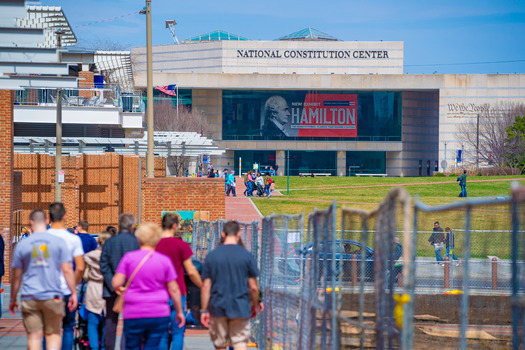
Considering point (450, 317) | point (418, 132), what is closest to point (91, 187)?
point (450, 317)

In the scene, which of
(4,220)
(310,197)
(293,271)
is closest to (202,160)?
(310,197)

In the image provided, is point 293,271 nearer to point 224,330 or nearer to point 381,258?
point 224,330

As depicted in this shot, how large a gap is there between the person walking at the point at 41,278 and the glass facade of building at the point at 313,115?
8895cm

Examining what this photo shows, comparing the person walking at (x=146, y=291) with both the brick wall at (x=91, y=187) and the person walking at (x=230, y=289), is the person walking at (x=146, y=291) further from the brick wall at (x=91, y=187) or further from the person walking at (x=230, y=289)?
the brick wall at (x=91, y=187)

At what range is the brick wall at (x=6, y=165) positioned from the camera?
18.5 metres

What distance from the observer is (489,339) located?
15250 mm

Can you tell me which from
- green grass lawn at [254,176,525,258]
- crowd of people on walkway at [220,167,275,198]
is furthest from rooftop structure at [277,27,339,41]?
crowd of people on walkway at [220,167,275,198]

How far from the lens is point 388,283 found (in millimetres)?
8359

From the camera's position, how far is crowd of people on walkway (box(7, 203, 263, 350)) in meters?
6.72

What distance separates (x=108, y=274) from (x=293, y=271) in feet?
23.1

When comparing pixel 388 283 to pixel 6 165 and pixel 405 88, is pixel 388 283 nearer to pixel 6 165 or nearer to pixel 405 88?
pixel 6 165

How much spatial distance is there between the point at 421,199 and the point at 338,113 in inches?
2322

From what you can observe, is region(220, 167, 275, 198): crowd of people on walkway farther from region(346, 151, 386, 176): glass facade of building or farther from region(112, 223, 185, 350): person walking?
region(346, 151, 386, 176): glass facade of building

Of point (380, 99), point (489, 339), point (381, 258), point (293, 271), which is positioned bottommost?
point (489, 339)
